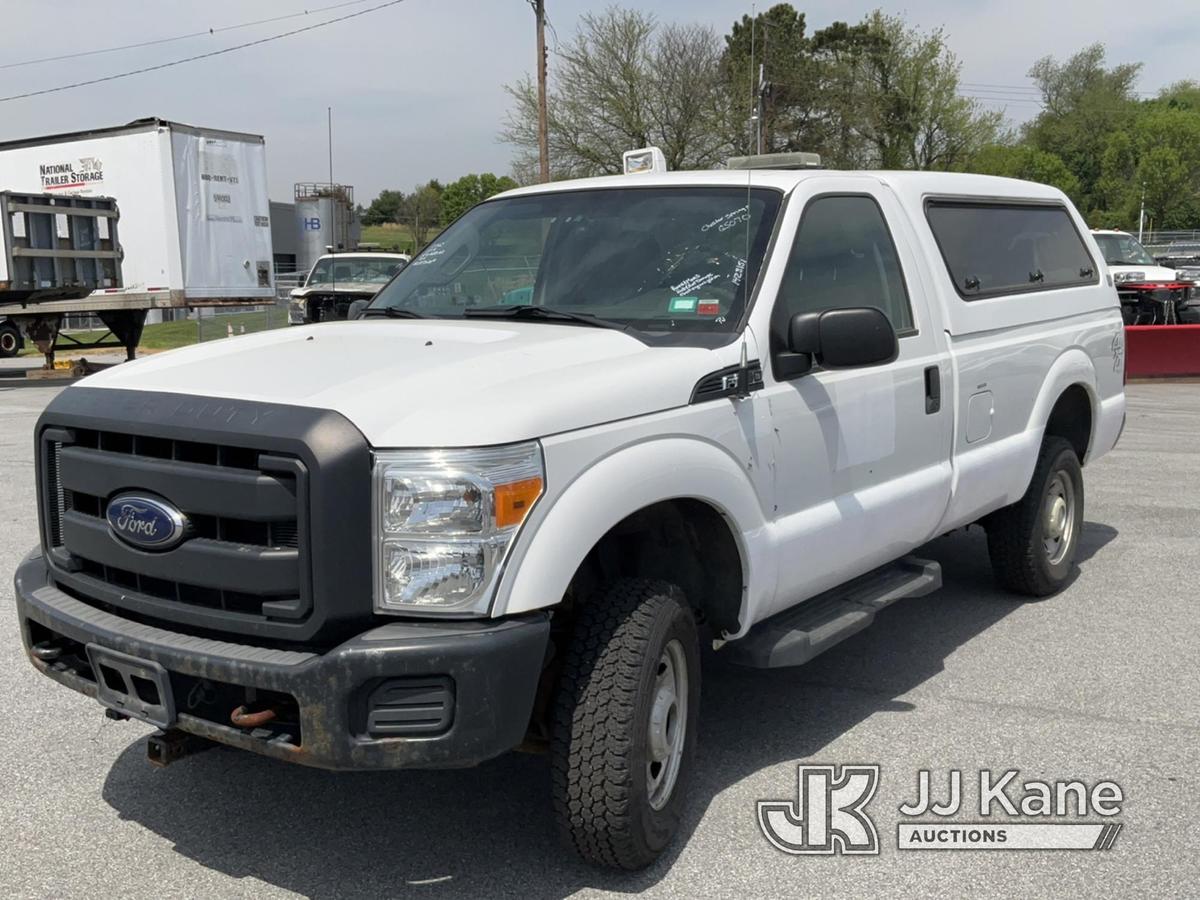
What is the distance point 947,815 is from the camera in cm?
388

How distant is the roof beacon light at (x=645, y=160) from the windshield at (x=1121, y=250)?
1741cm

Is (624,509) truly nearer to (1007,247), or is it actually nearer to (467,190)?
(1007,247)

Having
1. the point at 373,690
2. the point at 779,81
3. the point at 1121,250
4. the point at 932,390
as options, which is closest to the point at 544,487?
the point at 373,690

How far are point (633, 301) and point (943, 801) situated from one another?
6.34 feet

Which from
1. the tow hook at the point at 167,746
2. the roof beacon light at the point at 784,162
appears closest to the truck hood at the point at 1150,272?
the roof beacon light at the point at 784,162

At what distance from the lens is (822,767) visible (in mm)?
4207

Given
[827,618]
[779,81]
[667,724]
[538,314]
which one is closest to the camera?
[667,724]

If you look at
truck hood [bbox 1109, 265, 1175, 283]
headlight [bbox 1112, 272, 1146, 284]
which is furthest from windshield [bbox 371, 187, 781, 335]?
headlight [bbox 1112, 272, 1146, 284]

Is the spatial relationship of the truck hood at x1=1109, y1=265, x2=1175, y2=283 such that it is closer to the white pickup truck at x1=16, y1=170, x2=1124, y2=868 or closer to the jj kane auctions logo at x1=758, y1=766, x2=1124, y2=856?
the white pickup truck at x1=16, y1=170, x2=1124, y2=868

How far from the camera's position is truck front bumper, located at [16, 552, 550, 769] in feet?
9.71

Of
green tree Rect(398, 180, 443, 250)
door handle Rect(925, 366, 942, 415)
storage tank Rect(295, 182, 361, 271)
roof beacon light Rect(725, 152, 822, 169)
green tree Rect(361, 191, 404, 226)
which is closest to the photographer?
door handle Rect(925, 366, 942, 415)

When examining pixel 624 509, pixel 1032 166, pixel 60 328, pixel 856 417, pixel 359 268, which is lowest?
pixel 60 328

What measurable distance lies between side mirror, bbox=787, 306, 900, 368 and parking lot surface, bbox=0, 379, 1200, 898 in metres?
1.40

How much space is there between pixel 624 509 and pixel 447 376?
599 millimetres
